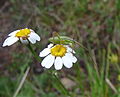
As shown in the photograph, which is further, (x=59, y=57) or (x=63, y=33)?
(x=63, y=33)

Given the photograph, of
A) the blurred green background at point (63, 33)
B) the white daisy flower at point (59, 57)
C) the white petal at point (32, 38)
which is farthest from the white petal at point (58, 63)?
the blurred green background at point (63, 33)

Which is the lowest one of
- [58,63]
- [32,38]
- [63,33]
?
A: [58,63]

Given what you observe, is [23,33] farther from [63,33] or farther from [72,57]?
[63,33]

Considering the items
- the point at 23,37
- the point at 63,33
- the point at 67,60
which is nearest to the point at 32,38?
the point at 23,37

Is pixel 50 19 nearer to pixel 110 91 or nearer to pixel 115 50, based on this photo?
pixel 115 50

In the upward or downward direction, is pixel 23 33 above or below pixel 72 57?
above

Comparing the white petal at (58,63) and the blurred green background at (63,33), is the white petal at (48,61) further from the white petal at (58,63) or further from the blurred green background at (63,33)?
the blurred green background at (63,33)
